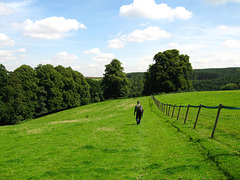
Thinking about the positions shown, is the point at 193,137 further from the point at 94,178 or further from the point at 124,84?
the point at 124,84

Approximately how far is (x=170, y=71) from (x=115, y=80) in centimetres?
2366

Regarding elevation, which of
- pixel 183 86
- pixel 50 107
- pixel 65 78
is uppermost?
pixel 65 78

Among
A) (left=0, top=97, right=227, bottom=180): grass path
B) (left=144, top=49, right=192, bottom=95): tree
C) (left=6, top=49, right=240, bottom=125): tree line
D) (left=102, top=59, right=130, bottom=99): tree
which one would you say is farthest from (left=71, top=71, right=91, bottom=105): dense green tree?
(left=0, top=97, right=227, bottom=180): grass path

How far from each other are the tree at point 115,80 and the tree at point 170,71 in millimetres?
12997

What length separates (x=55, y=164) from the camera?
9203 mm

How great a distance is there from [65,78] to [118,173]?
7304 cm

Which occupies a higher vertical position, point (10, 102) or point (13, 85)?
point (13, 85)

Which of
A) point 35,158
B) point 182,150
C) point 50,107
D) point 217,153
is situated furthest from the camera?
point 50,107

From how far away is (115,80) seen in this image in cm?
7969

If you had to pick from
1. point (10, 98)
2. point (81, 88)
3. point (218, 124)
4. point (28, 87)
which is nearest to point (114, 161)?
point (218, 124)

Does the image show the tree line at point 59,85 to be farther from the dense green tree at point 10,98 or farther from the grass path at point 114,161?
the grass path at point 114,161

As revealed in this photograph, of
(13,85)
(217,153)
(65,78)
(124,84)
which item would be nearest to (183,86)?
(124,84)

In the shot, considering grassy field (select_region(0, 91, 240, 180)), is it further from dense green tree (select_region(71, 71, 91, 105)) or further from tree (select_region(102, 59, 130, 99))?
dense green tree (select_region(71, 71, 91, 105))

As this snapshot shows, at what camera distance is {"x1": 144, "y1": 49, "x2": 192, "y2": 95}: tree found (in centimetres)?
7181
